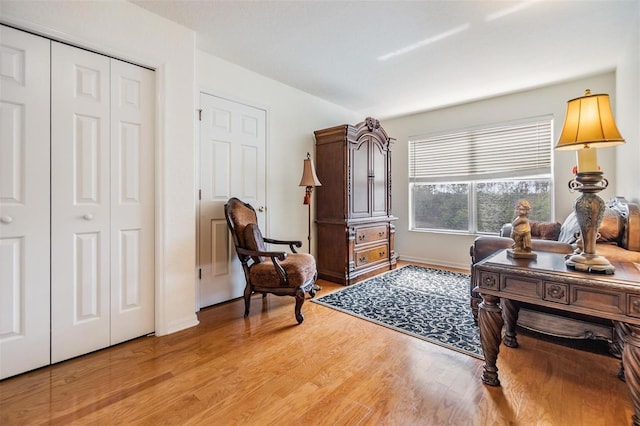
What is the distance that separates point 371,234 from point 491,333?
2.44 m

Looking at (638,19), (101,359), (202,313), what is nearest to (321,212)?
(202,313)

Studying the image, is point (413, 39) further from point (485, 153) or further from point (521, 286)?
point (485, 153)

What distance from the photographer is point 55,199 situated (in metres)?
1.89

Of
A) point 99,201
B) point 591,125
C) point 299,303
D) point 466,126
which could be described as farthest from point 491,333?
point 466,126

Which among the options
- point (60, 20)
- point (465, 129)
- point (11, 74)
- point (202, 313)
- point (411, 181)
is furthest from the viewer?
point (411, 181)

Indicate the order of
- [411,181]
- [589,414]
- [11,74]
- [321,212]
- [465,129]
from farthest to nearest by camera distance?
[411,181], [465,129], [321,212], [11,74], [589,414]

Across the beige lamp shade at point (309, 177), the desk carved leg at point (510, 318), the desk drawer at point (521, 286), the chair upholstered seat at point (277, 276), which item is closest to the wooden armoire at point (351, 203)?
the beige lamp shade at point (309, 177)

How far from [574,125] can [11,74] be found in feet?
10.5

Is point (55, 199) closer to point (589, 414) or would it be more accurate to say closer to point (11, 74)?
point (11, 74)

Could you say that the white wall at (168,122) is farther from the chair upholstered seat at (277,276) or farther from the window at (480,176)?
the window at (480,176)

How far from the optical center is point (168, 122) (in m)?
2.34

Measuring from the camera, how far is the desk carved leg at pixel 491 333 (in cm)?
163

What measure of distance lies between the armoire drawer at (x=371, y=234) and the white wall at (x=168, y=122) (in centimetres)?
210

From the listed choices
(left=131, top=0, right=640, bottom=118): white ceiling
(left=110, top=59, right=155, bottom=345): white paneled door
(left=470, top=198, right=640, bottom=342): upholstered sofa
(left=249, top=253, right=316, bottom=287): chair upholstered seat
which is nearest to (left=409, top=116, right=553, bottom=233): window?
(left=131, top=0, right=640, bottom=118): white ceiling
